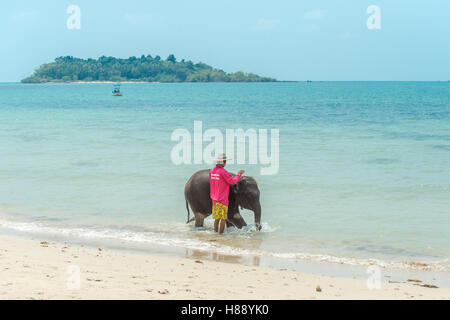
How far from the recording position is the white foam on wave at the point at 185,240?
29.2 feet

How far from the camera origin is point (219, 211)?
33.4 ft

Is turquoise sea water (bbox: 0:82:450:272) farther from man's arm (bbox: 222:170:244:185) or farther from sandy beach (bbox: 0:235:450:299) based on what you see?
sandy beach (bbox: 0:235:450:299)

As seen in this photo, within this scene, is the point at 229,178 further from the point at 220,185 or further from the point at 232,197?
the point at 232,197

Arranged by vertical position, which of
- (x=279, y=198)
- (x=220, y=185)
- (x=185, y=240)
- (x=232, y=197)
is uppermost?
(x=220, y=185)

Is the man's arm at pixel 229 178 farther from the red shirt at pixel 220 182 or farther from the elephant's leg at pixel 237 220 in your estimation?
the elephant's leg at pixel 237 220

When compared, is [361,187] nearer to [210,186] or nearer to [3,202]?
[210,186]

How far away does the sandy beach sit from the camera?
6.14 meters

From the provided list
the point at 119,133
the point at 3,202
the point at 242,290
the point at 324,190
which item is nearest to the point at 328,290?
the point at 242,290

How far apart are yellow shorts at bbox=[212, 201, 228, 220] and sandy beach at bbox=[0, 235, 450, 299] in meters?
1.57

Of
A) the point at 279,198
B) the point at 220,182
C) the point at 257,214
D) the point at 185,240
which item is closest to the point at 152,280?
the point at 185,240

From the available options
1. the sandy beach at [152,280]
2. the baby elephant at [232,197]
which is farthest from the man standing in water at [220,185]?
the sandy beach at [152,280]

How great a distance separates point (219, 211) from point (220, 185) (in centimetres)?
50

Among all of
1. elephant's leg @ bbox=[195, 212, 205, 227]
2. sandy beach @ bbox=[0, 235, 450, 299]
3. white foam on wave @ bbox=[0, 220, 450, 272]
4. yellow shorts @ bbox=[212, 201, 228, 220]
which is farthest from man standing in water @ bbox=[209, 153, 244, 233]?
sandy beach @ bbox=[0, 235, 450, 299]

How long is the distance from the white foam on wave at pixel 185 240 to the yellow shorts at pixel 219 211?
1.46ft
